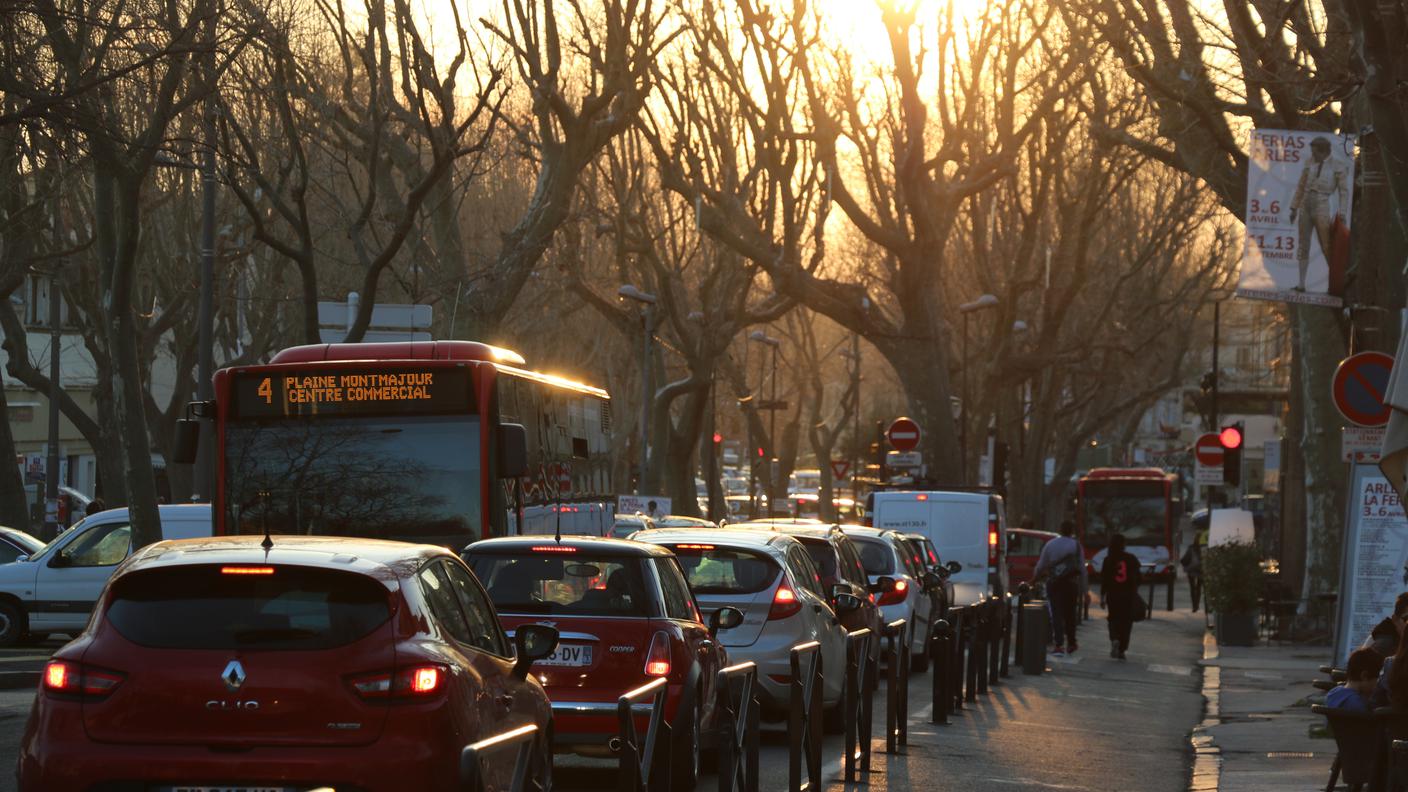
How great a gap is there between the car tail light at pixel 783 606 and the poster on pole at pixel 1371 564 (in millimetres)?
5036

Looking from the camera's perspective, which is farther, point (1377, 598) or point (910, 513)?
point (910, 513)

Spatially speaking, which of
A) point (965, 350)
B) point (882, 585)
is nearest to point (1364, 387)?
point (882, 585)

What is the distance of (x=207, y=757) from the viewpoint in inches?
290

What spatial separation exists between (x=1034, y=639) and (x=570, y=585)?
1327 cm

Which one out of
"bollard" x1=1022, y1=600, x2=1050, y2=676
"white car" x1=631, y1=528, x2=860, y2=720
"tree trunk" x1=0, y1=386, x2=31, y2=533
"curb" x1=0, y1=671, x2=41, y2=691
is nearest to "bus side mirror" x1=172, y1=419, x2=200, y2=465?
"curb" x1=0, y1=671, x2=41, y2=691

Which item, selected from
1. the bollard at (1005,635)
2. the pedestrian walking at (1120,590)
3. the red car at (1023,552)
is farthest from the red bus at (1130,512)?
the bollard at (1005,635)

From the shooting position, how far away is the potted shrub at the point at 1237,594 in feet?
99.2

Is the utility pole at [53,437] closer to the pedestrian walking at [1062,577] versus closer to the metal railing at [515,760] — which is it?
the pedestrian walking at [1062,577]

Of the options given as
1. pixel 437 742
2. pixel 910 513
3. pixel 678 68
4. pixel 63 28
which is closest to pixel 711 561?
pixel 437 742

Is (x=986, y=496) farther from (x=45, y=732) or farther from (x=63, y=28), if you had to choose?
(x=45, y=732)

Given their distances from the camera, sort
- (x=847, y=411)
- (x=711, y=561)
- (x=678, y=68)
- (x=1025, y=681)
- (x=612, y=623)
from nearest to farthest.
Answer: (x=612, y=623) < (x=711, y=561) < (x=1025, y=681) < (x=678, y=68) < (x=847, y=411)

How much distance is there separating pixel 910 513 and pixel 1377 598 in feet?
45.4

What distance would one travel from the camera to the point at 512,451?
54.0 feet

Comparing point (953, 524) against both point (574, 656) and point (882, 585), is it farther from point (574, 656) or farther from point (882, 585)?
point (574, 656)
